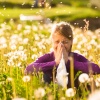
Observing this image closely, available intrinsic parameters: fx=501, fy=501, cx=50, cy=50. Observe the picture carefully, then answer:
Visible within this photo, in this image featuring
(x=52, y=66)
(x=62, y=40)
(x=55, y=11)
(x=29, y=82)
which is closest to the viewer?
(x=29, y=82)

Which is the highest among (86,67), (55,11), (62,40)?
(62,40)

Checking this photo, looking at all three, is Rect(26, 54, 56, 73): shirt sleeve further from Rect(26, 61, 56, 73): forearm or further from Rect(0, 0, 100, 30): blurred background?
Rect(0, 0, 100, 30): blurred background

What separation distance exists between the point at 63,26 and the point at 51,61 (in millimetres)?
336

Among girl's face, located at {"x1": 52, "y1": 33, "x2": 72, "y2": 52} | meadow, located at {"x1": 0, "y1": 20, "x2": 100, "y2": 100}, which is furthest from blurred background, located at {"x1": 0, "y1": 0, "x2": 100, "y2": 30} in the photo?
girl's face, located at {"x1": 52, "y1": 33, "x2": 72, "y2": 52}

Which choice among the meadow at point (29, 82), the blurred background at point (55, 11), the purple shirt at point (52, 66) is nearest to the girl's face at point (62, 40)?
the purple shirt at point (52, 66)

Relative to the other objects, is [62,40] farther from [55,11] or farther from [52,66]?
[55,11]

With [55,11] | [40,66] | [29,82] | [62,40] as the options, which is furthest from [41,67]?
[55,11]

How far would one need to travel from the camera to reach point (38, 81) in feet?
13.1

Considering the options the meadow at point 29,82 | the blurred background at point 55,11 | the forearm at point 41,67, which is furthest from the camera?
the blurred background at point 55,11

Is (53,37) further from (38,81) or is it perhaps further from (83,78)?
(83,78)

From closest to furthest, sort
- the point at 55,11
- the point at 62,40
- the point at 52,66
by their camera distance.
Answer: the point at 52,66 → the point at 62,40 → the point at 55,11

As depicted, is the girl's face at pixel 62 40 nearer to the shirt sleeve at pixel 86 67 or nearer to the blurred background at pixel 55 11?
the shirt sleeve at pixel 86 67

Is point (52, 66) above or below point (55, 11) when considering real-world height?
above

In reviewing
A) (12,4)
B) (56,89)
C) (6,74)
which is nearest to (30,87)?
(56,89)
